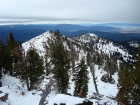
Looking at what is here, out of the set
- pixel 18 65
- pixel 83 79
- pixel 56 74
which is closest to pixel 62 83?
pixel 56 74

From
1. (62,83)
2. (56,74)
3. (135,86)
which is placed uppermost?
(135,86)

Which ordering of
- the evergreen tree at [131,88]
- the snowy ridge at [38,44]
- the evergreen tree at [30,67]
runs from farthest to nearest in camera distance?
the snowy ridge at [38,44] < the evergreen tree at [30,67] < the evergreen tree at [131,88]

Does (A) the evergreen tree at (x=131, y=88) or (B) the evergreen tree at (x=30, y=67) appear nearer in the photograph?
(A) the evergreen tree at (x=131, y=88)

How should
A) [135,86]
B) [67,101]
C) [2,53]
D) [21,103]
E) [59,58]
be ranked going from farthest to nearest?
1. [2,53]
2. [59,58]
3. [21,103]
4. [135,86]
5. [67,101]

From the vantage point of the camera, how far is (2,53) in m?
39.5

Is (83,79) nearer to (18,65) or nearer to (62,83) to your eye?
(62,83)

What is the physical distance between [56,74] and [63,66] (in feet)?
6.92

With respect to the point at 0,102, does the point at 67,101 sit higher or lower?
higher

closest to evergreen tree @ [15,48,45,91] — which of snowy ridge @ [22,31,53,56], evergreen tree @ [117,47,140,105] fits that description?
evergreen tree @ [117,47,140,105]

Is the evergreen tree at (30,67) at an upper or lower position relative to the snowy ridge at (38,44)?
upper

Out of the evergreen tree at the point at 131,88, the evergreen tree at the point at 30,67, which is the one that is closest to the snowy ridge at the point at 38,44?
the evergreen tree at the point at 30,67

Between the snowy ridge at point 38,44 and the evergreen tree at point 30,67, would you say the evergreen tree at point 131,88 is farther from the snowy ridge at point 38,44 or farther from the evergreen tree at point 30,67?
the snowy ridge at point 38,44

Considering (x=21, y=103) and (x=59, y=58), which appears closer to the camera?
(x=21, y=103)

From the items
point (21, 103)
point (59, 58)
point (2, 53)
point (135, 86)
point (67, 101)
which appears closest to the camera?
point (67, 101)
